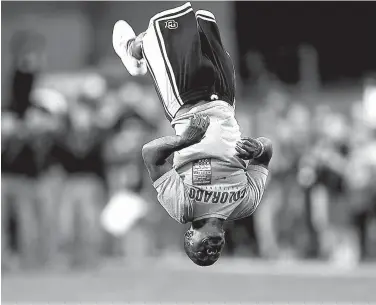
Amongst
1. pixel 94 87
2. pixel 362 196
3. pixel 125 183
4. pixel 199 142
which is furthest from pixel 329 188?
pixel 199 142

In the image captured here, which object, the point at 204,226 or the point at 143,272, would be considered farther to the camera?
the point at 143,272

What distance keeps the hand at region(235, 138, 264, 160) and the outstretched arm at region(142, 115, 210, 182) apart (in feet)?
0.85

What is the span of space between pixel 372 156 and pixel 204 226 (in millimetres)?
6593

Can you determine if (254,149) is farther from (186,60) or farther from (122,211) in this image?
(122,211)

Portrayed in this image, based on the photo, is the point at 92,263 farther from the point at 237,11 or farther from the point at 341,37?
the point at 341,37

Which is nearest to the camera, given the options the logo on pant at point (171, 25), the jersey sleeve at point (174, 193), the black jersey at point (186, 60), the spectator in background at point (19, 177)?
the jersey sleeve at point (174, 193)

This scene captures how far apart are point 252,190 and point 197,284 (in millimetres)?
4879

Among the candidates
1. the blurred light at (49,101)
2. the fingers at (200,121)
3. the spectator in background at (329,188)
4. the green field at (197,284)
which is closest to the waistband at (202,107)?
the fingers at (200,121)

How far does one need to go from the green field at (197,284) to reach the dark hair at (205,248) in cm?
374

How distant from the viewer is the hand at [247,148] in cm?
605

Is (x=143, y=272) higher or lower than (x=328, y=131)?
lower

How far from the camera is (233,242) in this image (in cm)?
1278

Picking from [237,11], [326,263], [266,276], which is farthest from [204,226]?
[237,11]

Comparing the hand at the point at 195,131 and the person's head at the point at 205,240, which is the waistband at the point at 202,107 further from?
the person's head at the point at 205,240
